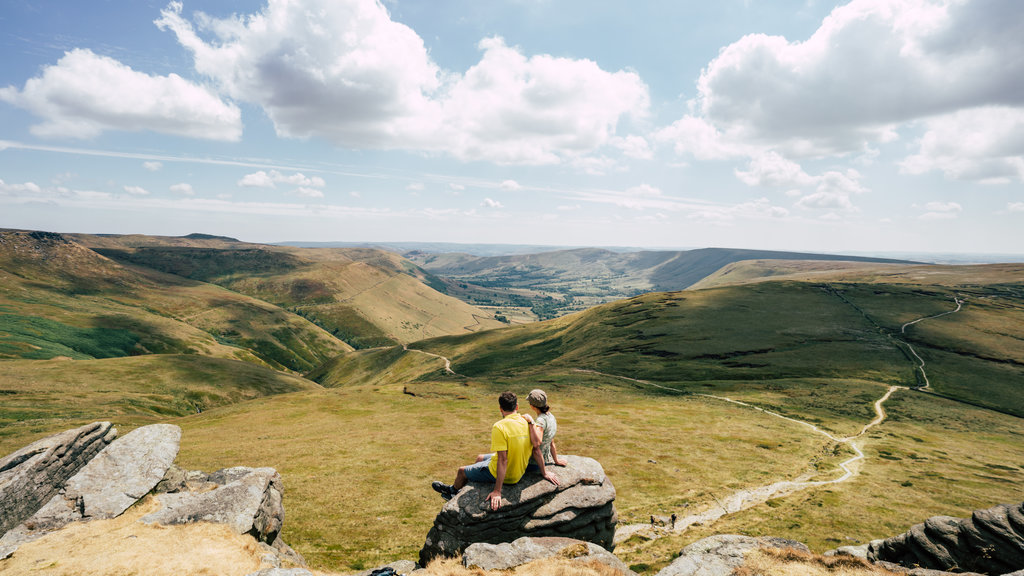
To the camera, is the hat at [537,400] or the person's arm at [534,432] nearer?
the hat at [537,400]

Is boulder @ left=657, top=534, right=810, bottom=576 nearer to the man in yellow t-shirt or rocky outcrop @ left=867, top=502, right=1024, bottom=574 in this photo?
rocky outcrop @ left=867, top=502, right=1024, bottom=574

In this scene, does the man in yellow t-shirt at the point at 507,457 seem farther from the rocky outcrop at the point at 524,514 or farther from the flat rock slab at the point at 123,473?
the flat rock slab at the point at 123,473

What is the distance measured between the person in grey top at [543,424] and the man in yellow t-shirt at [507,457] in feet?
1.24

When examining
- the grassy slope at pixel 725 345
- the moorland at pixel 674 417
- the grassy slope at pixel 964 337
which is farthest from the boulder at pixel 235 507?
the grassy slope at pixel 964 337

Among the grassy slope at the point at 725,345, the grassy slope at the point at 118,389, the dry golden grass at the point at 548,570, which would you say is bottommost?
the grassy slope at the point at 118,389

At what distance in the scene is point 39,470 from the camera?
23734 mm

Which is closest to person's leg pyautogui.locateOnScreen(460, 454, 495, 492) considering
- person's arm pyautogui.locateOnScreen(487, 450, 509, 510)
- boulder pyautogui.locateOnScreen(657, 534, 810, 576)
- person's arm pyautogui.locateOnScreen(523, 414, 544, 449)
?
person's arm pyautogui.locateOnScreen(487, 450, 509, 510)

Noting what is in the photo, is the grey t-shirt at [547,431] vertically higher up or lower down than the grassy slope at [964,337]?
higher up

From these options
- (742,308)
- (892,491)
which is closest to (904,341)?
(742,308)

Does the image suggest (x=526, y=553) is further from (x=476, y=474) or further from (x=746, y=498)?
(x=746, y=498)

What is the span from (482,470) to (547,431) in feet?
12.6

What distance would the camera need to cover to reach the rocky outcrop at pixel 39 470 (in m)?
22.1

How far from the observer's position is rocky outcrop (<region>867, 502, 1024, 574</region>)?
18953 mm

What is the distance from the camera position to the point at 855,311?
169 meters
